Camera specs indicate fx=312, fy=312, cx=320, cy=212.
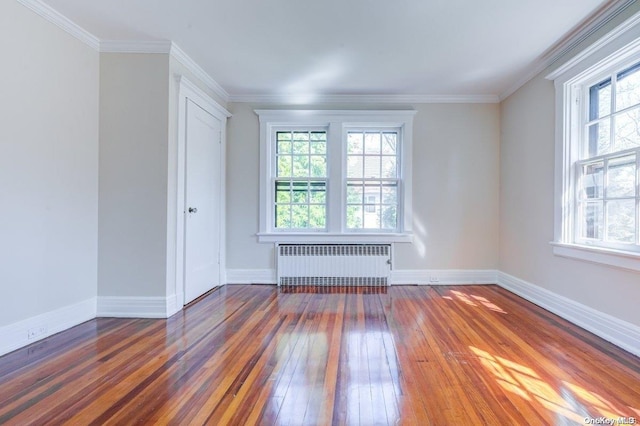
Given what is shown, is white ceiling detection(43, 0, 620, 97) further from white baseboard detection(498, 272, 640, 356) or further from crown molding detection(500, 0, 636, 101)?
white baseboard detection(498, 272, 640, 356)

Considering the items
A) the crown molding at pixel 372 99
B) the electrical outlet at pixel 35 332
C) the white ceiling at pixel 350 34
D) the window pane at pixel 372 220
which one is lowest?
the electrical outlet at pixel 35 332

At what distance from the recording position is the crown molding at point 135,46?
2949mm

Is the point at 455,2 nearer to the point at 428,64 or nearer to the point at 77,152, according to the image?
the point at 428,64

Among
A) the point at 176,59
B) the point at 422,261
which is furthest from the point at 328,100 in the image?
the point at 422,261

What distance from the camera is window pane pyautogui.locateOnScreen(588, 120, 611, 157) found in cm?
263

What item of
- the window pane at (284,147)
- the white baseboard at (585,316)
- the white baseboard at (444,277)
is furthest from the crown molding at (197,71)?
the white baseboard at (585,316)

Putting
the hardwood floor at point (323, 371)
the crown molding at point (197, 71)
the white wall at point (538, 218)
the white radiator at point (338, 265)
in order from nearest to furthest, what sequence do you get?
the hardwood floor at point (323, 371) → the white wall at point (538, 218) → the crown molding at point (197, 71) → the white radiator at point (338, 265)

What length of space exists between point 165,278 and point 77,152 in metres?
1.37

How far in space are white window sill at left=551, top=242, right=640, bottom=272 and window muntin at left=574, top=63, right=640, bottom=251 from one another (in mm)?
113

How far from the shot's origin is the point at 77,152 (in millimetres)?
2773

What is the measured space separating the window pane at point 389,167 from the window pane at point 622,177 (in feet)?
7.46

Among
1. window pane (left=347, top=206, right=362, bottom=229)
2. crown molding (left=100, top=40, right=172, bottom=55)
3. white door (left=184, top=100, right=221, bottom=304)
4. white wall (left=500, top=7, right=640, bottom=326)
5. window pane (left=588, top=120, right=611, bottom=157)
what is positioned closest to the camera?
white wall (left=500, top=7, right=640, bottom=326)

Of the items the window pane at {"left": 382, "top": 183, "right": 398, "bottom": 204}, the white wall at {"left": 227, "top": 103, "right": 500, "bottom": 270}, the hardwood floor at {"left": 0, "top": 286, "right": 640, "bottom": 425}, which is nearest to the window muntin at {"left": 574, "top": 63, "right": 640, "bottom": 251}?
the hardwood floor at {"left": 0, "top": 286, "right": 640, "bottom": 425}

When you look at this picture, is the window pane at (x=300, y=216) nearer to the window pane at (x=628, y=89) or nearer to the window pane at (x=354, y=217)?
the window pane at (x=354, y=217)
